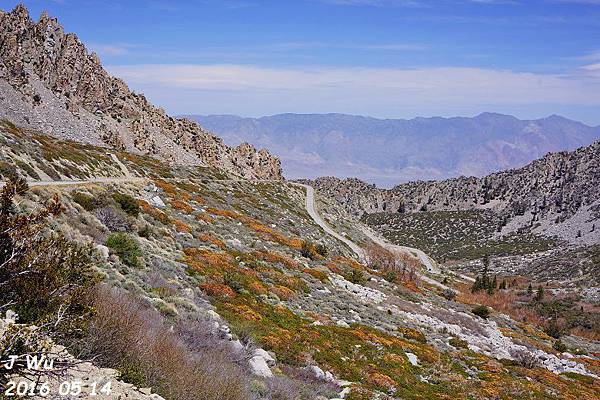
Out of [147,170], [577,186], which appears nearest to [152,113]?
[147,170]

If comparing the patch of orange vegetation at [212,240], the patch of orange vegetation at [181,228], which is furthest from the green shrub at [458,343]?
the patch of orange vegetation at [181,228]

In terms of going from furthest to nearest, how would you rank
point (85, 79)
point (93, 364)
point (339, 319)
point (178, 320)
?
point (85, 79) → point (339, 319) → point (178, 320) → point (93, 364)

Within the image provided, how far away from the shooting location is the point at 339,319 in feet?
73.9

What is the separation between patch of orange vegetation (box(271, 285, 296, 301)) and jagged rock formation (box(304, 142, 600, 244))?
122 m

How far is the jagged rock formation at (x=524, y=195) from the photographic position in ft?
467

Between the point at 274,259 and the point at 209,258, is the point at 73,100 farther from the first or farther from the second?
Answer: the point at 209,258

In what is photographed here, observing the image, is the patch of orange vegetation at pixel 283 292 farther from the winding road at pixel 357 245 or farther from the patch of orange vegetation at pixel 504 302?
the winding road at pixel 357 245

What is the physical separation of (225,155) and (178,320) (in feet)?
372

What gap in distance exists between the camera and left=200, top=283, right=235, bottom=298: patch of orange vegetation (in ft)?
61.4

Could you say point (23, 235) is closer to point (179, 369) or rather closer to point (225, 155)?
point (179, 369)

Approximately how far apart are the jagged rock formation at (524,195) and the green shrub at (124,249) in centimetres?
13129

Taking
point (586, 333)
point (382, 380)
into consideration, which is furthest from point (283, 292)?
point (586, 333)

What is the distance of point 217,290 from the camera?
62.2 ft

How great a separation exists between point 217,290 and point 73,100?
82.9m
